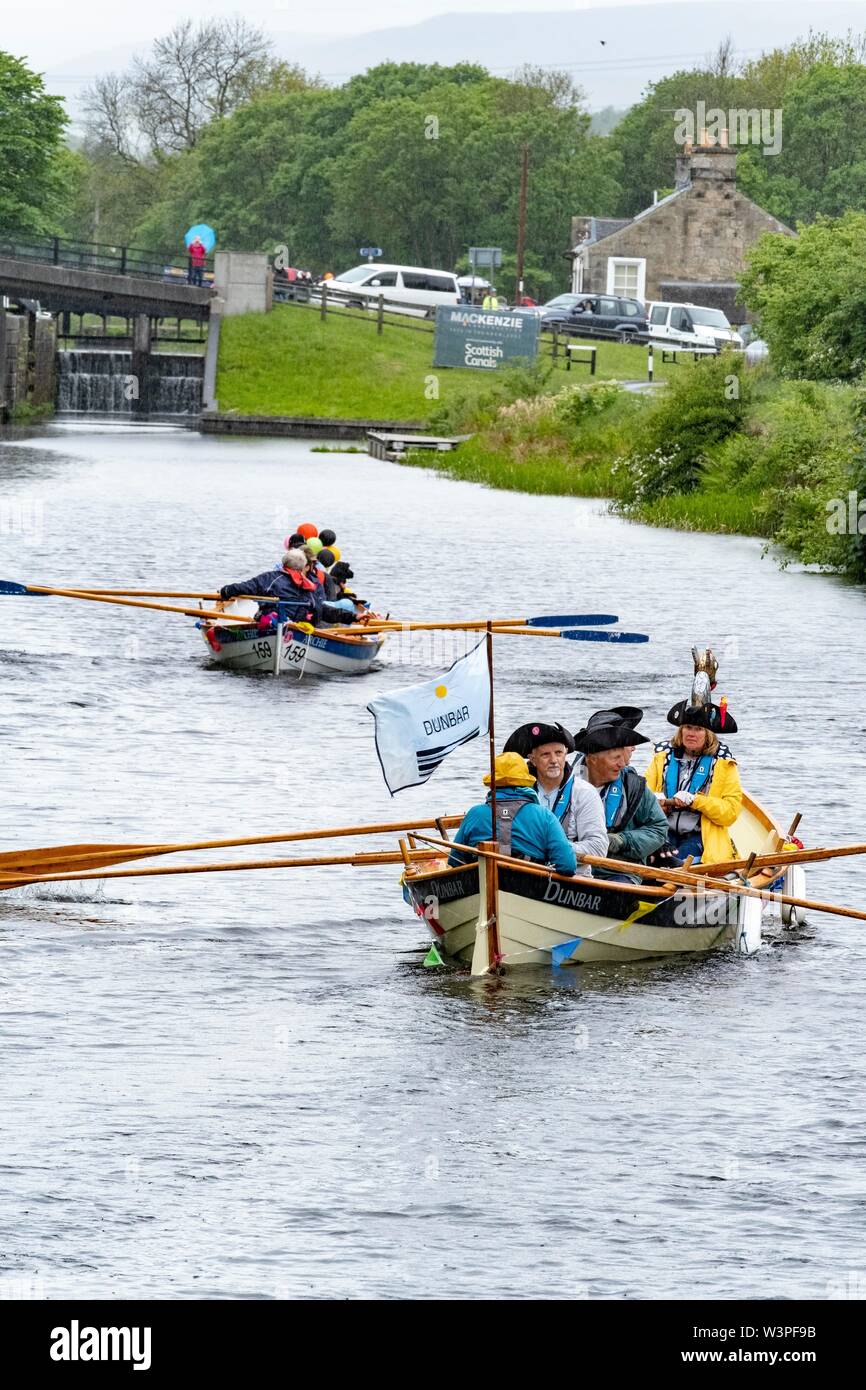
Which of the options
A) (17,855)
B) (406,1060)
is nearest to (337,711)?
(17,855)

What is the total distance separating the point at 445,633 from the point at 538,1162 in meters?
21.8

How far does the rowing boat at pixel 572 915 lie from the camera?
50.5ft

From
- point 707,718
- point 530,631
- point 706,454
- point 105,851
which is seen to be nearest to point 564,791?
point 707,718

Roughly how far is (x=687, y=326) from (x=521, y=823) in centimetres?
7762

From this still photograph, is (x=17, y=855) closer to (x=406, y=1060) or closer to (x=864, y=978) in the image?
(x=406, y=1060)

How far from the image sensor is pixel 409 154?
417ft

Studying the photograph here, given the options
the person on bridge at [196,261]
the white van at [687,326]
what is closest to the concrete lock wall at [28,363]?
the person on bridge at [196,261]

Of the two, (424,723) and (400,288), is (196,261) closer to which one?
(400,288)

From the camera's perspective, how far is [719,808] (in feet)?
56.2

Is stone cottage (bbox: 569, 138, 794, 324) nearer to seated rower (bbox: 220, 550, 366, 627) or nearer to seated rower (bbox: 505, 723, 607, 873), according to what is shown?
seated rower (bbox: 220, 550, 366, 627)

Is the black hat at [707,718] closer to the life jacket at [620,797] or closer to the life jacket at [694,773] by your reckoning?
the life jacket at [694,773]

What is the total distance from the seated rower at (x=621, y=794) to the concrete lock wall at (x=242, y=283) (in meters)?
77.7

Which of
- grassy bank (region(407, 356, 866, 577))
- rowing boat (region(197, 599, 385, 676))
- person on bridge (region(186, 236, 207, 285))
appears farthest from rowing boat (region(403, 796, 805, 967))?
person on bridge (region(186, 236, 207, 285))
